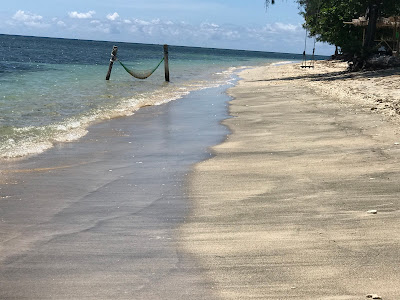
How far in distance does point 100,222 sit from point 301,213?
193 cm

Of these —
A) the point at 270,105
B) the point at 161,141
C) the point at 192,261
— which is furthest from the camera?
the point at 270,105

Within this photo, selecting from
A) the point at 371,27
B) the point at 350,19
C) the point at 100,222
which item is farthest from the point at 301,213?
the point at 350,19

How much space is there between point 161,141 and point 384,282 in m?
6.67

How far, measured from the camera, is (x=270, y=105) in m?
14.8

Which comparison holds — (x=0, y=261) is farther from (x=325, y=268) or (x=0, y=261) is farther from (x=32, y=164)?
(x=32, y=164)

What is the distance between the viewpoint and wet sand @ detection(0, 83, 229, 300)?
3771 mm

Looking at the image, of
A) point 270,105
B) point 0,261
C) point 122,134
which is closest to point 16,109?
point 122,134

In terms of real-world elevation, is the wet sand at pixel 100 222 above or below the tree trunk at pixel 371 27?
below

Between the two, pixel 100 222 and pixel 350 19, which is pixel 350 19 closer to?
pixel 350 19

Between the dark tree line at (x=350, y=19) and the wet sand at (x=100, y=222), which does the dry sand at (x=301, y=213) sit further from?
the dark tree line at (x=350, y=19)

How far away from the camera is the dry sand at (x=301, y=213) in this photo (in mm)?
3719

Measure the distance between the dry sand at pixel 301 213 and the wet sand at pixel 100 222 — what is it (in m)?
0.27

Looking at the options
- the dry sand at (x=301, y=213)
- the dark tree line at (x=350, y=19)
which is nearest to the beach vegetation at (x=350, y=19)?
the dark tree line at (x=350, y=19)

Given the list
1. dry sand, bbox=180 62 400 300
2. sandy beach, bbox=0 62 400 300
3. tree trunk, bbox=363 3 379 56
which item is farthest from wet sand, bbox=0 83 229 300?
tree trunk, bbox=363 3 379 56
